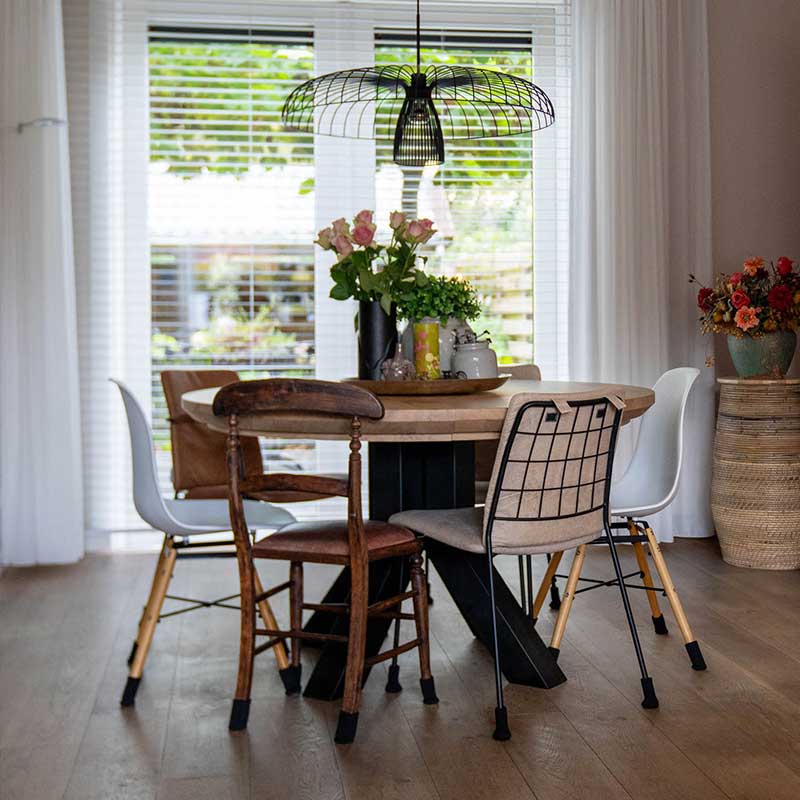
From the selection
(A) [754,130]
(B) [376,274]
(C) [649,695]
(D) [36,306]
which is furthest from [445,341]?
(A) [754,130]

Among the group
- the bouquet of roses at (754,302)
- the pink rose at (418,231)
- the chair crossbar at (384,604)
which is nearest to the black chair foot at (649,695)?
the chair crossbar at (384,604)

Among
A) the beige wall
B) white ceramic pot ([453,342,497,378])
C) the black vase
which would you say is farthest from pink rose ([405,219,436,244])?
the beige wall

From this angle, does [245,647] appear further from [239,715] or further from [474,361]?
[474,361]

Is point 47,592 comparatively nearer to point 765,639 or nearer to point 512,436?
point 512,436

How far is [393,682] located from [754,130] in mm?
3291

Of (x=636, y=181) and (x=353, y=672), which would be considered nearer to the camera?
(x=353, y=672)

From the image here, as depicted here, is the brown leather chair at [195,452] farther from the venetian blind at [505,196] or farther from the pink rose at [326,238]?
the venetian blind at [505,196]

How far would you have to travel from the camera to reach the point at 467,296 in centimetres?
311

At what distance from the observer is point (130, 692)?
2678 millimetres

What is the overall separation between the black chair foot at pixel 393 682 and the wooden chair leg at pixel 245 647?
1.36ft

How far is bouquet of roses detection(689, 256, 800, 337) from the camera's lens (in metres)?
4.06

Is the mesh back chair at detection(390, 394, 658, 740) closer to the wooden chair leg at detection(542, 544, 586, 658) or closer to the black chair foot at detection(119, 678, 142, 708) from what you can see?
the wooden chair leg at detection(542, 544, 586, 658)

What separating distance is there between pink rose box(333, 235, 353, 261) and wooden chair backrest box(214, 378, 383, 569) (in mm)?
742

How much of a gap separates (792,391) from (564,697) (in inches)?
79.0
